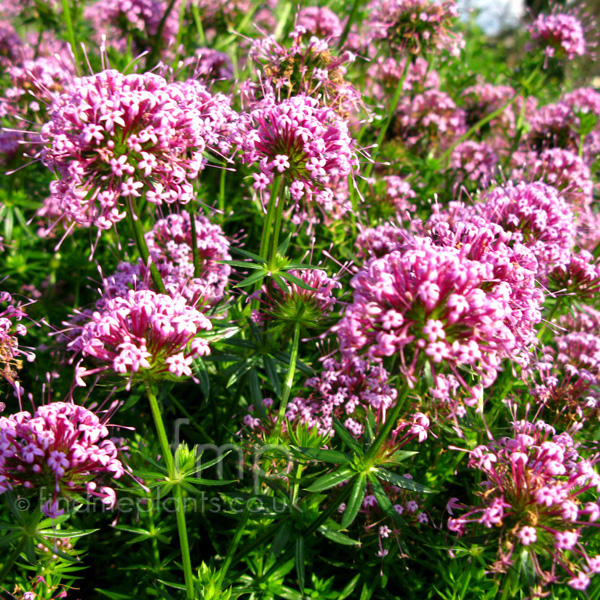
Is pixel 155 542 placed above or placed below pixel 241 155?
below

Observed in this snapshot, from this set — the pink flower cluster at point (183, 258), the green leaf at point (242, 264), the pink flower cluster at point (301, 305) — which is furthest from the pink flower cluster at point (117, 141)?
the pink flower cluster at point (301, 305)

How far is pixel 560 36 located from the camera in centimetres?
721

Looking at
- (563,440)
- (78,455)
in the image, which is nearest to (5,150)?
(78,455)

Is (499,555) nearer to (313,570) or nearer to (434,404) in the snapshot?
(434,404)

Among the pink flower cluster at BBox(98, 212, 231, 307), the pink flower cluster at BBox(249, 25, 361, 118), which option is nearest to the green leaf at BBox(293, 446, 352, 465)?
the pink flower cluster at BBox(98, 212, 231, 307)

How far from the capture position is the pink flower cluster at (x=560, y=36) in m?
7.16

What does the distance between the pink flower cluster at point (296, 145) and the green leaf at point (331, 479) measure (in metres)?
1.90

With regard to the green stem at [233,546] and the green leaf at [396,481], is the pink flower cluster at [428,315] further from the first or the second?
the green stem at [233,546]

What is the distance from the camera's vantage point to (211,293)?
14.6ft

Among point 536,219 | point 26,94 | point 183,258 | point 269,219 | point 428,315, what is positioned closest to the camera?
point 428,315

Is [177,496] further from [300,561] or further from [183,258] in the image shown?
[183,258]

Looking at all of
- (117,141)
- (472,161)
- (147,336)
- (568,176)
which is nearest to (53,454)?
(147,336)

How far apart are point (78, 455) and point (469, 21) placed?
1455 centimetres

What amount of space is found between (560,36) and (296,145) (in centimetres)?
566
